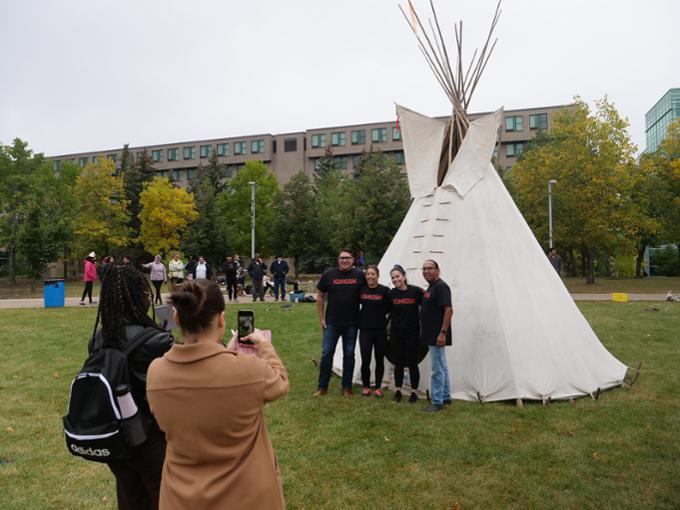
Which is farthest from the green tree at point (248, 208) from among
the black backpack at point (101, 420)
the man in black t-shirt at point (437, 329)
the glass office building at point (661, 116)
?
the black backpack at point (101, 420)

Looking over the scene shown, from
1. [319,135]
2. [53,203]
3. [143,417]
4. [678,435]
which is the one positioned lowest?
[678,435]

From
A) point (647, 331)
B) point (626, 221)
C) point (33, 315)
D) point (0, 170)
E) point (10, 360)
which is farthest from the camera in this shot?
point (0, 170)

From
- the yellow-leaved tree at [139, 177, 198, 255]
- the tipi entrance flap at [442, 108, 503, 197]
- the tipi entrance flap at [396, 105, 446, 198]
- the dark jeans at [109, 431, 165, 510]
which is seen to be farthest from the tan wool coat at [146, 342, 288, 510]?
the yellow-leaved tree at [139, 177, 198, 255]

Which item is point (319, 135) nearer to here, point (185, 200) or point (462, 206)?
point (185, 200)

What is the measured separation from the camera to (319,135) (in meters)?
66.1

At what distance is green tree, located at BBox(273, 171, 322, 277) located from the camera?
4197 cm

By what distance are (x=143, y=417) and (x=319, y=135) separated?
2584 inches

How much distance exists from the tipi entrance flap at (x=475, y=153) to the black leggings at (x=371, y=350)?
8.49 ft

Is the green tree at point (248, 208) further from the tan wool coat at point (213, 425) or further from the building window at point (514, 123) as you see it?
the tan wool coat at point (213, 425)

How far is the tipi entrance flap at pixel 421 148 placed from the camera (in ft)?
26.8

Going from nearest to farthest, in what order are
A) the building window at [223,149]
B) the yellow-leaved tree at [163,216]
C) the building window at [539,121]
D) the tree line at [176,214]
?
the tree line at [176,214] < the yellow-leaved tree at [163,216] < the building window at [539,121] < the building window at [223,149]

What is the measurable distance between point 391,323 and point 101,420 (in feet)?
15.2

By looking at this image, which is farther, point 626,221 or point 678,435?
point 626,221

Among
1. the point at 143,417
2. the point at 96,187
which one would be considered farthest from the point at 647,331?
the point at 96,187
